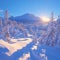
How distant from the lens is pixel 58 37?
42.5 metres

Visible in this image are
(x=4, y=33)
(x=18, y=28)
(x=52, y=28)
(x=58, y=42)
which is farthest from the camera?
(x=18, y=28)

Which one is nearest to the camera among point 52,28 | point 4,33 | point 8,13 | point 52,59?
point 52,59

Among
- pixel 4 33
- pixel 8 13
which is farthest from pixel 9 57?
pixel 8 13

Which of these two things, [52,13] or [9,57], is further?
[52,13]

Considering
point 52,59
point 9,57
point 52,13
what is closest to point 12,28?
point 52,13

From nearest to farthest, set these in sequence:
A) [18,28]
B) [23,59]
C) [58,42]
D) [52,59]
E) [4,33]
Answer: [52,59] < [23,59] < [58,42] < [4,33] < [18,28]

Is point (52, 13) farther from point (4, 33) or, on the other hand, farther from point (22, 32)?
point (22, 32)

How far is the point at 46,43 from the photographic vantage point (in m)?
45.5

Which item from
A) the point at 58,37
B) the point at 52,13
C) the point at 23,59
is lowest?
the point at 23,59

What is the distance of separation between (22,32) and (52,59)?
7594 centimetres

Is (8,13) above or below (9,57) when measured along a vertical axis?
above

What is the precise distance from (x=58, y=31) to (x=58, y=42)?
179 inches

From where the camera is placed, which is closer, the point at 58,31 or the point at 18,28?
the point at 58,31

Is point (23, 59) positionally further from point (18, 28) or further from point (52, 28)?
point (18, 28)
